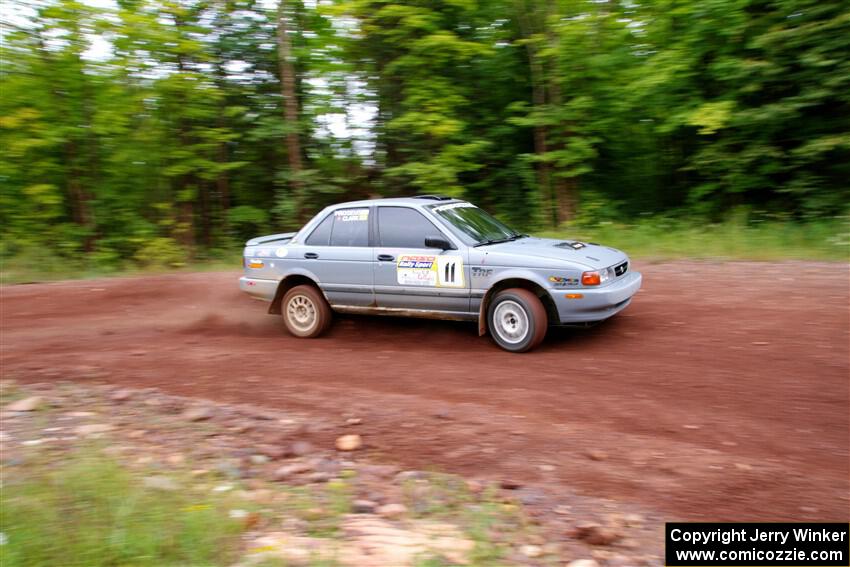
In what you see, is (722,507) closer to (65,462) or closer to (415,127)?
(65,462)

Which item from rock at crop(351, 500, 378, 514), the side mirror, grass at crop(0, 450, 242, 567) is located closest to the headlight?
the side mirror

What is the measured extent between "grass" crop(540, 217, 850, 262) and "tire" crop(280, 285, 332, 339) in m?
6.04

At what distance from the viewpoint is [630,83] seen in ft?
47.4

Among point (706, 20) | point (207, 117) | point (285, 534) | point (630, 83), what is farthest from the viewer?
point (207, 117)

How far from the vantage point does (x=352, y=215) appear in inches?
Result: 319

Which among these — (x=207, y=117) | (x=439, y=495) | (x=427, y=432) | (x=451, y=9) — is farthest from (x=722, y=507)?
(x=207, y=117)

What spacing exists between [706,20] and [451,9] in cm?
537

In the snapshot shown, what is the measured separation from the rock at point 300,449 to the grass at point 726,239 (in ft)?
26.0

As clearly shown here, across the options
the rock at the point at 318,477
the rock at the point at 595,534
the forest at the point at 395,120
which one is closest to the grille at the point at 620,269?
the rock at the point at 595,534

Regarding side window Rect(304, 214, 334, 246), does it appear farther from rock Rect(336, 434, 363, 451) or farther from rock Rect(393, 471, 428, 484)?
rock Rect(393, 471, 428, 484)

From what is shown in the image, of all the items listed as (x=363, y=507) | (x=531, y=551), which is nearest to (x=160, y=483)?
(x=363, y=507)

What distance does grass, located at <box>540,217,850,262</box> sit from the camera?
35.7ft

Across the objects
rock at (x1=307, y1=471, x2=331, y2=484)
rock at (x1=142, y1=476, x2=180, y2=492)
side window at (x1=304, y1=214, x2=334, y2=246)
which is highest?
side window at (x1=304, y1=214, x2=334, y2=246)

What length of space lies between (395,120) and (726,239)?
762cm
